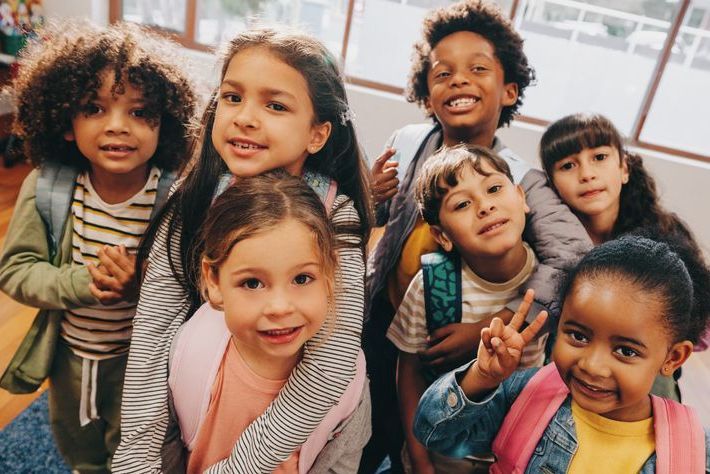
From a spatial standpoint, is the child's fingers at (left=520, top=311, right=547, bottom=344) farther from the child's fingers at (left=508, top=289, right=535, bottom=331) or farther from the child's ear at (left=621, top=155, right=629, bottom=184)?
the child's ear at (left=621, top=155, right=629, bottom=184)

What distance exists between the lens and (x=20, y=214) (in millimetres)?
1149

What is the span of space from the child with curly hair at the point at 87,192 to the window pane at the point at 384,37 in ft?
9.23

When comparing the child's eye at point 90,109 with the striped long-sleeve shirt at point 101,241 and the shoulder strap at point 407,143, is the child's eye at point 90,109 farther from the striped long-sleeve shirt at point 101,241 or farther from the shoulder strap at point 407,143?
the shoulder strap at point 407,143

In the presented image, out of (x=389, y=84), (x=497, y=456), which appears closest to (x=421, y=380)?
(x=497, y=456)

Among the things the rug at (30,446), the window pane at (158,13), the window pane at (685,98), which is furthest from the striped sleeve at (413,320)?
the window pane at (158,13)

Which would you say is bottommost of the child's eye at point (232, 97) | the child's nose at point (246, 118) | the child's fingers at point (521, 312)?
the child's fingers at point (521, 312)

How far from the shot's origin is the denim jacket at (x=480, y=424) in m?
0.90

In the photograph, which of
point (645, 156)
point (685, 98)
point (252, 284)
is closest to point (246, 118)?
point (252, 284)

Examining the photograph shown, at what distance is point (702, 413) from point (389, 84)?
285 cm

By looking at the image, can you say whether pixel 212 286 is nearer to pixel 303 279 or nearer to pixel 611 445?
pixel 303 279

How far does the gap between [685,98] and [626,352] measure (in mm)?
3705

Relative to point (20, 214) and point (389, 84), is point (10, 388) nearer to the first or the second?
point (20, 214)

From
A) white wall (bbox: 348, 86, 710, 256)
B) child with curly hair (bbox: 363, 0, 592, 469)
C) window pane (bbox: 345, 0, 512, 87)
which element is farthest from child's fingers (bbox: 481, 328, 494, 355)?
window pane (bbox: 345, 0, 512, 87)

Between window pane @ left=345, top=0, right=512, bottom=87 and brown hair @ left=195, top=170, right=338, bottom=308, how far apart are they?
3.23 m
